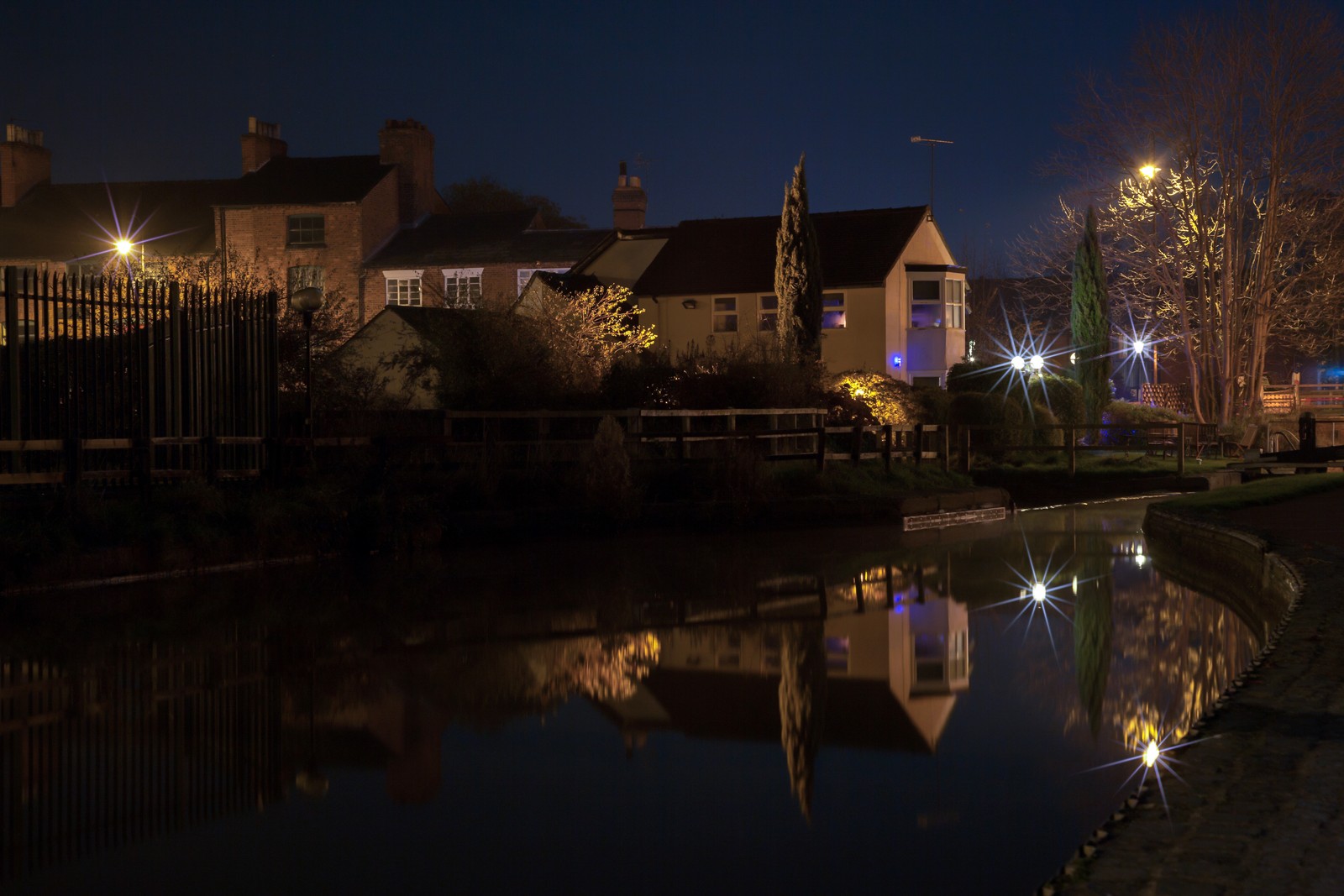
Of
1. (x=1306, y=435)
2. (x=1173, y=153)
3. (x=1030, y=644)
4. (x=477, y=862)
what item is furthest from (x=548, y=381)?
(x=1173, y=153)

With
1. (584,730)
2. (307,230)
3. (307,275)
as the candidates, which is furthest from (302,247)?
(584,730)

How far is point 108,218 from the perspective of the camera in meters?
52.4

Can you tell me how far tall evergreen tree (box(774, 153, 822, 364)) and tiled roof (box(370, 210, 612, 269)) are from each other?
1010cm

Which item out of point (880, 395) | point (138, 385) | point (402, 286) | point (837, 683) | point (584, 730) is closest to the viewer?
point (584, 730)

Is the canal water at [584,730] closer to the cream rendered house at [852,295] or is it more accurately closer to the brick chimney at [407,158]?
the cream rendered house at [852,295]

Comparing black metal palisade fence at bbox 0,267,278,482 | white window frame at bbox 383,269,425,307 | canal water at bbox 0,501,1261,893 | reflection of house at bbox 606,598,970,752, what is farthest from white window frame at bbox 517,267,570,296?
reflection of house at bbox 606,598,970,752

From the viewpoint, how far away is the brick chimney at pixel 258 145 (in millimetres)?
53312

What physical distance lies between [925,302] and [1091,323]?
581 cm

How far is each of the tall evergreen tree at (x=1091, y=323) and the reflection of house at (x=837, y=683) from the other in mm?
35967

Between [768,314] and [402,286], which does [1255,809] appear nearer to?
[768,314]

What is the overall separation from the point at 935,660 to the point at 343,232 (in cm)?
4326

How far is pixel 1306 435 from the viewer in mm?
29250

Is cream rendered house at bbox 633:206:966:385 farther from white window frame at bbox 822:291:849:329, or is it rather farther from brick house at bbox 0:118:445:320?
brick house at bbox 0:118:445:320

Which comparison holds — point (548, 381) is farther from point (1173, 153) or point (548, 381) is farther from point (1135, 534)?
point (1173, 153)
